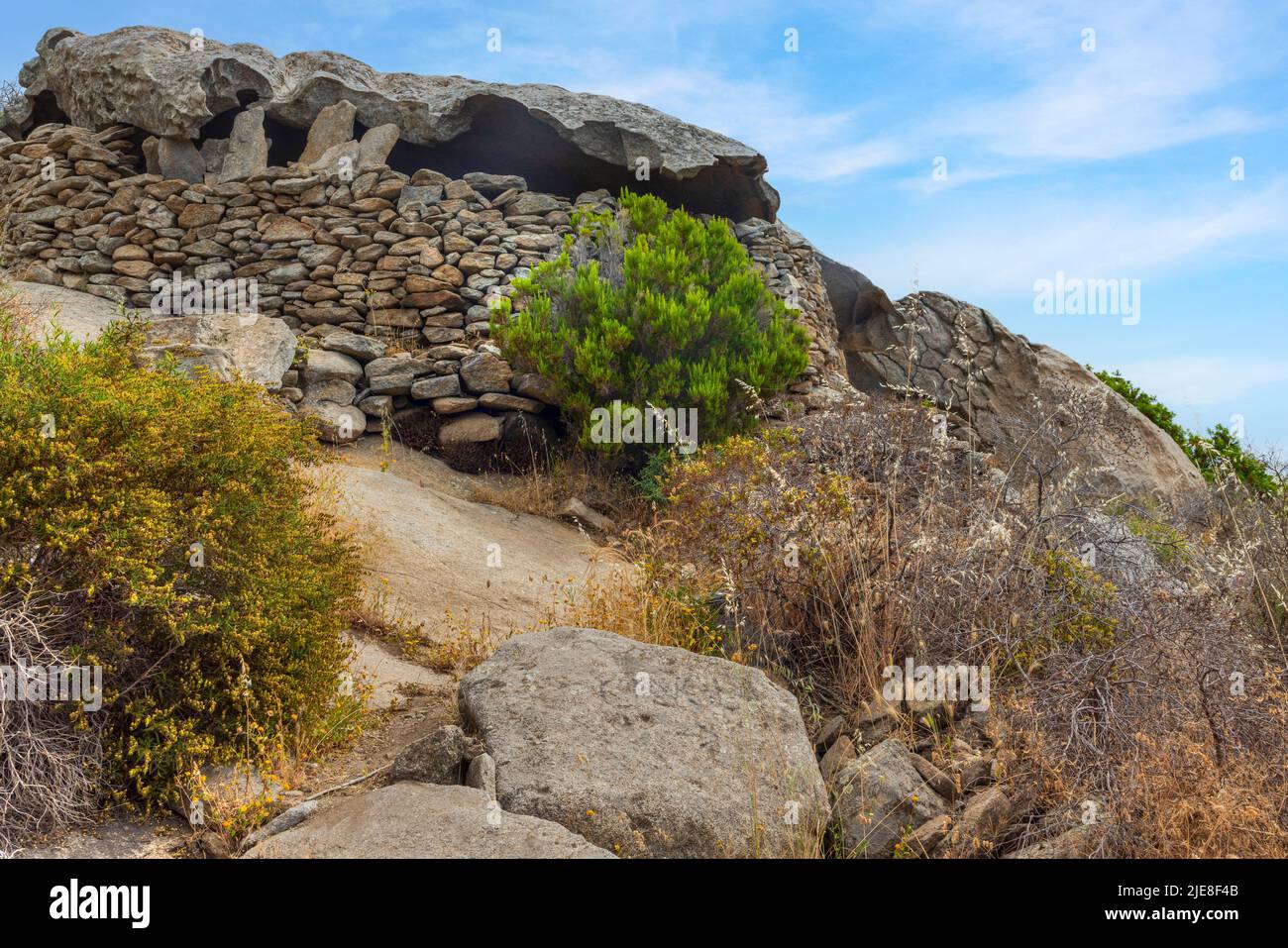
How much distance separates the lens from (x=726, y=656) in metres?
5.25

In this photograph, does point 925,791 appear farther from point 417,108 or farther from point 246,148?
point 246,148

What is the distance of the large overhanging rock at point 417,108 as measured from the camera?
1312 cm

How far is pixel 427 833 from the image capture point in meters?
3.41

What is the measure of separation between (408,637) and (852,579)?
2.66 meters

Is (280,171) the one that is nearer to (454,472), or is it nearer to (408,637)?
(454,472)

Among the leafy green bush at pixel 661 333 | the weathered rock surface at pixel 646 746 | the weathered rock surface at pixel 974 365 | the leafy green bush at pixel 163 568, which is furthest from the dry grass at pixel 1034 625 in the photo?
the weathered rock surface at pixel 974 365

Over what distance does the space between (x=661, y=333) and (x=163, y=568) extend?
6.88 m

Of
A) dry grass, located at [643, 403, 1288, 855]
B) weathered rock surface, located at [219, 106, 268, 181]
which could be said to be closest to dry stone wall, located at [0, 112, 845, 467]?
weathered rock surface, located at [219, 106, 268, 181]

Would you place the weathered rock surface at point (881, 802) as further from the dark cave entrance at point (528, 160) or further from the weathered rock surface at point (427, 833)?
the dark cave entrance at point (528, 160)

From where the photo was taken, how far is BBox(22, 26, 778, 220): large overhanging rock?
13125 mm

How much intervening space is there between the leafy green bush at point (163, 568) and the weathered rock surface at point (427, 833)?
70 centimetres

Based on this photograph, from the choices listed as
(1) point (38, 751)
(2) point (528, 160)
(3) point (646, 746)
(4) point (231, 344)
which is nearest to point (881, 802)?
(3) point (646, 746)

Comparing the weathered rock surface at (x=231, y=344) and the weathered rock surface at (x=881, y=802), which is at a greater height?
the weathered rock surface at (x=231, y=344)

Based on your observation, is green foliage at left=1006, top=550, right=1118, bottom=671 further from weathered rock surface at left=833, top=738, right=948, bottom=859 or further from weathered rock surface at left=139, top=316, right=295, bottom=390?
weathered rock surface at left=139, top=316, right=295, bottom=390
